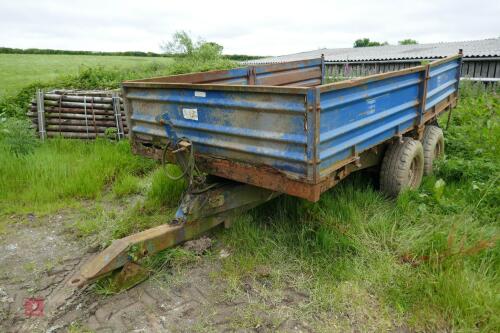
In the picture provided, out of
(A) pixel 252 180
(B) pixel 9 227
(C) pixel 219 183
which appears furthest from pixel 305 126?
(B) pixel 9 227

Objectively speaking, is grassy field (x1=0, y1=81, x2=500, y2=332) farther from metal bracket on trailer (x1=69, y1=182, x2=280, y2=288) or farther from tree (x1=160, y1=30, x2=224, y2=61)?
tree (x1=160, y1=30, x2=224, y2=61)

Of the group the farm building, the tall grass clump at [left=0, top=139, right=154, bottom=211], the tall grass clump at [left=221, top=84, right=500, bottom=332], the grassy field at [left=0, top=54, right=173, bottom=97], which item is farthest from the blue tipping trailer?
the farm building

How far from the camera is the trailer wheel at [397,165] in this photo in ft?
13.0

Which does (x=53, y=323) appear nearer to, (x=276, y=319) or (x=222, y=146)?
(x=276, y=319)

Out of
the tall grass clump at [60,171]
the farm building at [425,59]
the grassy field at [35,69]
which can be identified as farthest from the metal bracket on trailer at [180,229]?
the farm building at [425,59]

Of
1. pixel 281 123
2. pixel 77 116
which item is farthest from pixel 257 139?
pixel 77 116

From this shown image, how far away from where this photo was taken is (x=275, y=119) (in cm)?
280

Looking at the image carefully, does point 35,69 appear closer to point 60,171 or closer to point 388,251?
point 60,171

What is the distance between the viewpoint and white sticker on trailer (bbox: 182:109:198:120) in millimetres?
3292

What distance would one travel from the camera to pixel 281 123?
277 cm

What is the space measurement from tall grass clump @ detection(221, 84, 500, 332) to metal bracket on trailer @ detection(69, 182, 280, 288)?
271 millimetres

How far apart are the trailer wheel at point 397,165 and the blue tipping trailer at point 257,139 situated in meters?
0.01

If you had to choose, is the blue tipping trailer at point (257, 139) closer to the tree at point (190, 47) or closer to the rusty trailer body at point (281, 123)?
the rusty trailer body at point (281, 123)

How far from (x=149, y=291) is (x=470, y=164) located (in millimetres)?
3887
